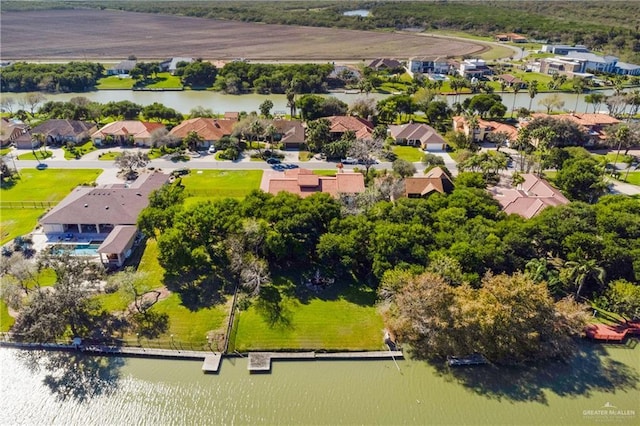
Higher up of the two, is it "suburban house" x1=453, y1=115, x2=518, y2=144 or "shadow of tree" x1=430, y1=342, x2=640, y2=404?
"suburban house" x1=453, y1=115, x2=518, y2=144

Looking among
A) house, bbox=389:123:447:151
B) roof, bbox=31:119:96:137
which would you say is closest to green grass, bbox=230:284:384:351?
house, bbox=389:123:447:151

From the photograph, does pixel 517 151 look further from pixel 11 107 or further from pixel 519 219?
pixel 11 107

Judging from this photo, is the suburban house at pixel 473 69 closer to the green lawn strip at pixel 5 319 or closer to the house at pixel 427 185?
the house at pixel 427 185

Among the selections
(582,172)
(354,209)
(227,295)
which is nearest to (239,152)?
(354,209)

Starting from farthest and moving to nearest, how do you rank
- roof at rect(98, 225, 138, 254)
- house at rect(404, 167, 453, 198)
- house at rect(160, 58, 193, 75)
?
1. house at rect(160, 58, 193, 75)
2. house at rect(404, 167, 453, 198)
3. roof at rect(98, 225, 138, 254)

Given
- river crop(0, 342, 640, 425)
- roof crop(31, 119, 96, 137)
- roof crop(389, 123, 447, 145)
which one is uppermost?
roof crop(31, 119, 96, 137)

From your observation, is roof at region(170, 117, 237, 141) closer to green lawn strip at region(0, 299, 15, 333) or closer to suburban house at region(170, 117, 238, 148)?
suburban house at region(170, 117, 238, 148)
